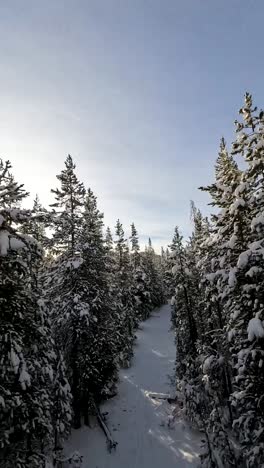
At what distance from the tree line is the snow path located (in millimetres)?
1331

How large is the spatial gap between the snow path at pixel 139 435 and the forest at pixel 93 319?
3.49ft

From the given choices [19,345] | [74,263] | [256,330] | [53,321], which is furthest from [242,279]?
[53,321]

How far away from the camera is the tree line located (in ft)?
32.1

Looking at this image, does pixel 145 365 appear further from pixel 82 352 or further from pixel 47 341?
pixel 47 341

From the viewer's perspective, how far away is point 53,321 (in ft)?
65.0

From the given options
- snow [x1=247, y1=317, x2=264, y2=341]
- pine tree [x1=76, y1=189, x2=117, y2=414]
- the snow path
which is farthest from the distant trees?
pine tree [x1=76, y1=189, x2=117, y2=414]

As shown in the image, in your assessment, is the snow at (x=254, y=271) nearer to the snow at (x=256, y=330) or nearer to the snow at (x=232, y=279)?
the snow at (x=232, y=279)

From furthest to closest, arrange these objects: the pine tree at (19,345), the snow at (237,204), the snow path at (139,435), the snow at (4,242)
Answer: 1. the snow path at (139,435)
2. the snow at (237,204)
3. the pine tree at (19,345)
4. the snow at (4,242)

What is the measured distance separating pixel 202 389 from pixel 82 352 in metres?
7.42

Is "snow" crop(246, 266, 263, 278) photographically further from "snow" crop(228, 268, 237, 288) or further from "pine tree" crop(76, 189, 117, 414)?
"pine tree" crop(76, 189, 117, 414)

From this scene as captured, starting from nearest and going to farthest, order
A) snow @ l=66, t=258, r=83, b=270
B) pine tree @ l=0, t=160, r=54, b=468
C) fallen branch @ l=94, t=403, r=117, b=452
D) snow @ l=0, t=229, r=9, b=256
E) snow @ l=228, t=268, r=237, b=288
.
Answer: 1. snow @ l=0, t=229, r=9, b=256
2. pine tree @ l=0, t=160, r=54, b=468
3. snow @ l=228, t=268, r=237, b=288
4. snow @ l=66, t=258, r=83, b=270
5. fallen branch @ l=94, t=403, r=117, b=452

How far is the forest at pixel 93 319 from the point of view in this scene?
1009 centimetres

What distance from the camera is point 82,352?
813 inches

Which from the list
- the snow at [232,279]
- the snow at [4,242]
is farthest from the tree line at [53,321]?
the snow at [232,279]
